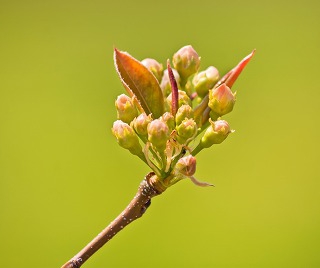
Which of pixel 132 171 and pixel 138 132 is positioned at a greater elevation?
pixel 132 171

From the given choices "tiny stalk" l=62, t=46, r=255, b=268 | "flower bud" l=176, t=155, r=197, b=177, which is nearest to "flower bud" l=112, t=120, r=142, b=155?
"tiny stalk" l=62, t=46, r=255, b=268

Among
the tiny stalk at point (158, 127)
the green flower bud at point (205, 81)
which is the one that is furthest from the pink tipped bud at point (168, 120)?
the green flower bud at point (205, 81)

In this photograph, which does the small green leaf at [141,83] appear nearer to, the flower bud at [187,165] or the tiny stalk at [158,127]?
the tiny stalk at [158,127]

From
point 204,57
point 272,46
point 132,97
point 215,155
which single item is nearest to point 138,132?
point 132,97

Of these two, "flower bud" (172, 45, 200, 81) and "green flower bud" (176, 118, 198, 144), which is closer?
"green flower bud" (176, 118, 198, 144)

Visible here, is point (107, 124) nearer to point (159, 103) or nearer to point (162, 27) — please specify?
point (162, 27)

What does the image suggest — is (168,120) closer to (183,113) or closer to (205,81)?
(183,113)

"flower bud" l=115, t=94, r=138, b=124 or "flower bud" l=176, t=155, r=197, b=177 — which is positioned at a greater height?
"flower bud" l=115, t=94, r=138, b=124

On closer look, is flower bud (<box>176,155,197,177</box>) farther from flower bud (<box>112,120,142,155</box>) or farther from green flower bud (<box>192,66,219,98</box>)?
green flower bud (<box>192,66,219,98</box>)
